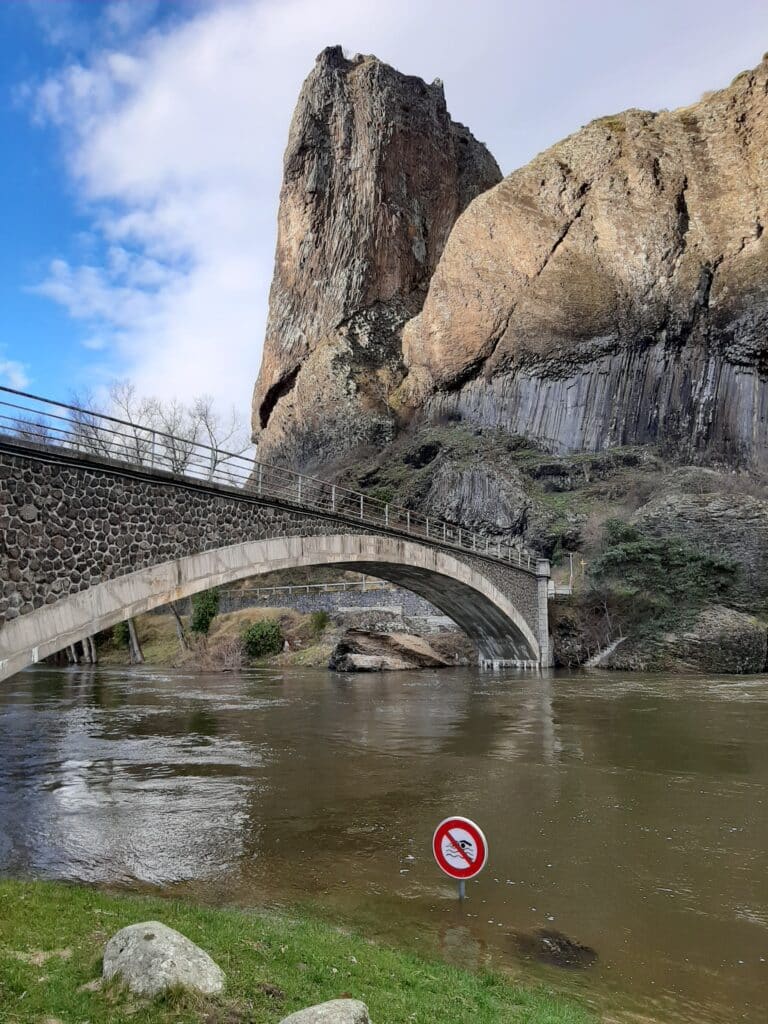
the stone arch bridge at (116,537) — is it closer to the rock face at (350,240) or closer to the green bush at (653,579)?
the green bush at (653,579)

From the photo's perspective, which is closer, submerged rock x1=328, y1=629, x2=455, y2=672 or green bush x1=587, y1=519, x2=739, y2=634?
green bush x1=587, y1=519, x2=739, y2=634

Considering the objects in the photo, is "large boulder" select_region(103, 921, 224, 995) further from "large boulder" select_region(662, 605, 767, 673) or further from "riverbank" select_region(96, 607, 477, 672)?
"large boulder" select_region(662, 605, 767, 673)

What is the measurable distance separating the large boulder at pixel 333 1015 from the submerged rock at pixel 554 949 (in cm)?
254

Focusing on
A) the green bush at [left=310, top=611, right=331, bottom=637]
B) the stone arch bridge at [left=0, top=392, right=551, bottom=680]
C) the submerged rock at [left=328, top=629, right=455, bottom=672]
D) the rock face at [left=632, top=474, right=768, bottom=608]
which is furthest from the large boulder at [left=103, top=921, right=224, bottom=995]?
the green bush at [left=310, top=611, right=331, bottom=637]

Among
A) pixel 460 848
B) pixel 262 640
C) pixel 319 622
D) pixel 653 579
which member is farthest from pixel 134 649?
pixel 460 848

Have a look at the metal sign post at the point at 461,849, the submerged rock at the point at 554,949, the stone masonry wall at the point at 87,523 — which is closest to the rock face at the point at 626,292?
the stone masonry wall at the point at 87,523

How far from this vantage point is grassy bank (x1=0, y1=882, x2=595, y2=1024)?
3.68m

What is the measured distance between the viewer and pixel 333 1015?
324 cm

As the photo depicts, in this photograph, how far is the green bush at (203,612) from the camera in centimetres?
4431

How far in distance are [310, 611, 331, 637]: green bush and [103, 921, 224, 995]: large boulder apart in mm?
39005

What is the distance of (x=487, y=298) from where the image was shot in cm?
5775

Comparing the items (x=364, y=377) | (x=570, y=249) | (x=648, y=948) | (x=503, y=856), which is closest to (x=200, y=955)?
(x=648, y=948)

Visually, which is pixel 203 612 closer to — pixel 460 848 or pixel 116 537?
pixel 116 537

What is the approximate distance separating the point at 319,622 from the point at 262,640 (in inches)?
152
